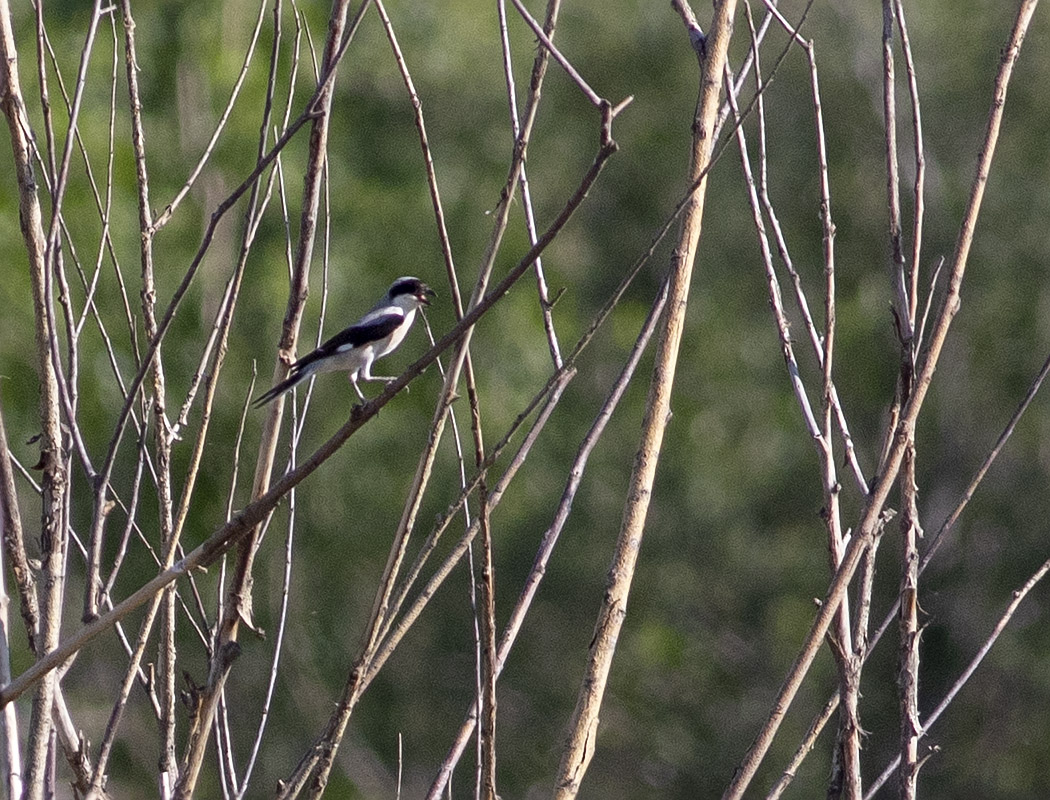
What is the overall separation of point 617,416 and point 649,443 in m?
10.5

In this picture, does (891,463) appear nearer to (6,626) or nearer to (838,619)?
(838,619)

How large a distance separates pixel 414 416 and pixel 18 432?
3295 millimetres

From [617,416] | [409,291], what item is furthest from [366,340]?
[617,416]

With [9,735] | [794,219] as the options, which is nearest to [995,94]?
→ [9,735]

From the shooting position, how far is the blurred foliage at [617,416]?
11781 millimetres

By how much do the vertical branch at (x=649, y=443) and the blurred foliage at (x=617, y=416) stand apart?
8.57 metres

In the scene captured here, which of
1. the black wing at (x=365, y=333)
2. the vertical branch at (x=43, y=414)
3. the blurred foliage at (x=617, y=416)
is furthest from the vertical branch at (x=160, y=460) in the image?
the blurred foliage at (x=617, y=416)

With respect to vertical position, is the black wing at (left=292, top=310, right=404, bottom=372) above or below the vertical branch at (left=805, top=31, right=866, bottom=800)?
below

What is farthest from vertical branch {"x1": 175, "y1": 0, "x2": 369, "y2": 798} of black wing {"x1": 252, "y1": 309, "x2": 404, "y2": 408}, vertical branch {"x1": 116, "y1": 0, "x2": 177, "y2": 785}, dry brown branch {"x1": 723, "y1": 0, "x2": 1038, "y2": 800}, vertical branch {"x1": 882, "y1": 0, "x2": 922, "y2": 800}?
black wing {"x1": 252, "y1": 309, "x2": 404, "y2": 408}

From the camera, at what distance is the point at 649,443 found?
2.52 metres

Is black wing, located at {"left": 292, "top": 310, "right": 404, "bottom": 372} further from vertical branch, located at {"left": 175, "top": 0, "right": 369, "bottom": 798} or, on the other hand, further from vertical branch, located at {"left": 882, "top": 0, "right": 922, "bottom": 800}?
vertical branch, located at {"left": 882, "top": 0, "right": 922, "bottom": 800}

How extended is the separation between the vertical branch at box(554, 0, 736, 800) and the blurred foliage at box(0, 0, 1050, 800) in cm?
857

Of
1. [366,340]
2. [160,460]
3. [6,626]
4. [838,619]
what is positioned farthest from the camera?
[366,340]

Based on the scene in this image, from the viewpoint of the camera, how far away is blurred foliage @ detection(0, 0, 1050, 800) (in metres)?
11.8
